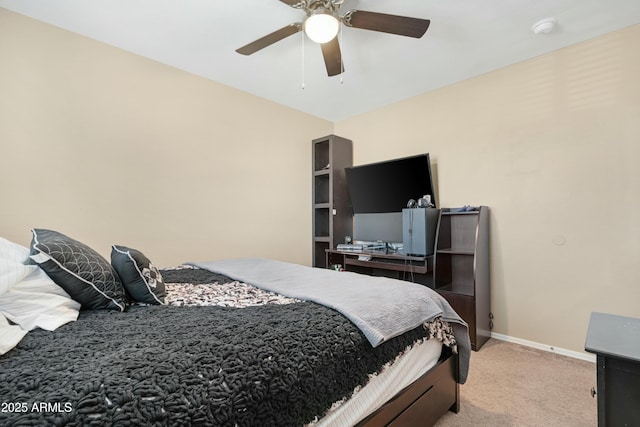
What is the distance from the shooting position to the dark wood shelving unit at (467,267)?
2.56 m

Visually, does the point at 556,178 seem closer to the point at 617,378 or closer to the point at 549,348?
the point at 549,348

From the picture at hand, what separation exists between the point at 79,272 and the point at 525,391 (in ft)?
8.38

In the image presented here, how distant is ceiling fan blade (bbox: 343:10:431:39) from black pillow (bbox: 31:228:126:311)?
1.93m

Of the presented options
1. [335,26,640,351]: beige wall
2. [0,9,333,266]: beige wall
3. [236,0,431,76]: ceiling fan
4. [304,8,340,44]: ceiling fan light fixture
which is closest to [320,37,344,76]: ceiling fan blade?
[236,0,431,76]: ceiling fan

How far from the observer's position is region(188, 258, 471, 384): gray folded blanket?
1195mm

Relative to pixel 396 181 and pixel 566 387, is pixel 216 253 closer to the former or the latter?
pixel 396 181

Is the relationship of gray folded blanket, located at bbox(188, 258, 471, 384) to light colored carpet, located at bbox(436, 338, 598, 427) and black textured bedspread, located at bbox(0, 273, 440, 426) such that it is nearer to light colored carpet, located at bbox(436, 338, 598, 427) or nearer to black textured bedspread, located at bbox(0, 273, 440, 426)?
black textured bedspread, located at bbox(0, 273, 440, 426)

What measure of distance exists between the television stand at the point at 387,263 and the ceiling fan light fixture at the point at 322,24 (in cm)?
203

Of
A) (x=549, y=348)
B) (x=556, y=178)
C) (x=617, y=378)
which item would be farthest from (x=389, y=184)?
(x=617, y=378)

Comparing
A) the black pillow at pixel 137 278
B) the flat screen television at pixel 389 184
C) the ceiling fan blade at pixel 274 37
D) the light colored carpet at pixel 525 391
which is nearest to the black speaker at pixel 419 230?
the flat screen television at pixel 389 184

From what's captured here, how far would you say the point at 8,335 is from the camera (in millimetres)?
867

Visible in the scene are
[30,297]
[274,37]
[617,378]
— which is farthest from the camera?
[274,37]

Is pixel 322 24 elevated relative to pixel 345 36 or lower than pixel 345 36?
lower

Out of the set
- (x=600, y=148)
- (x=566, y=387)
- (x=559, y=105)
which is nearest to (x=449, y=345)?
(x=566, y=387)
